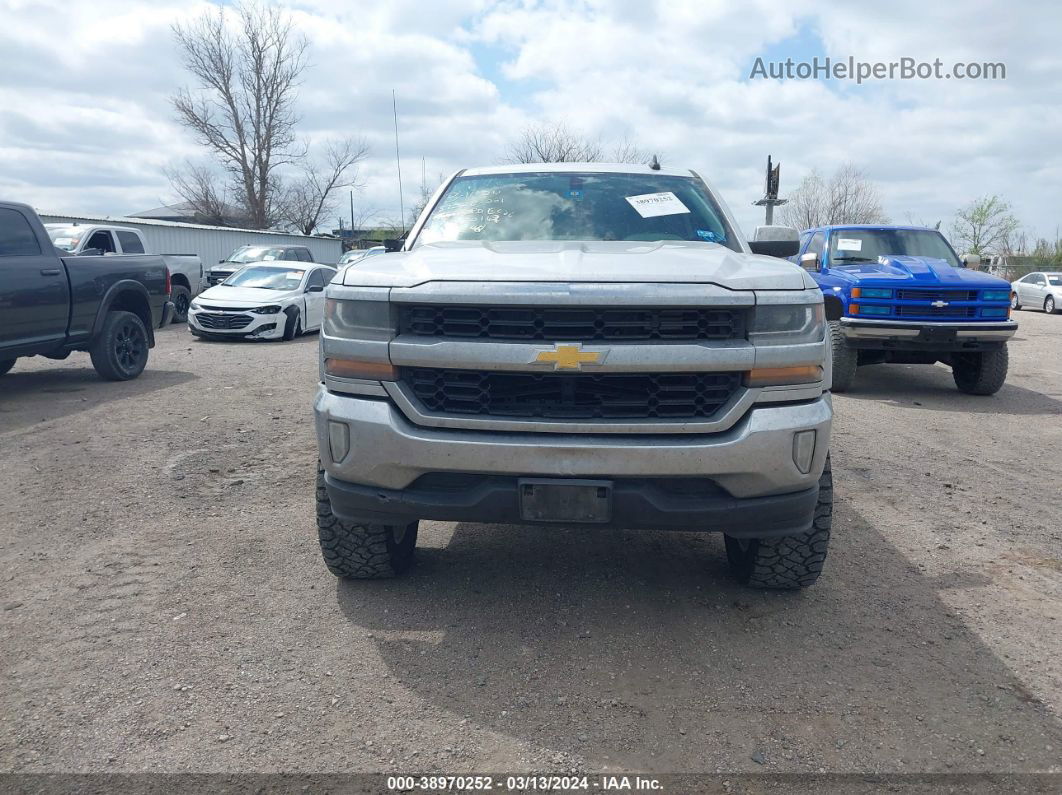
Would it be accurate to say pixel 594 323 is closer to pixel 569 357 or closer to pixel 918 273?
pixel 569 357

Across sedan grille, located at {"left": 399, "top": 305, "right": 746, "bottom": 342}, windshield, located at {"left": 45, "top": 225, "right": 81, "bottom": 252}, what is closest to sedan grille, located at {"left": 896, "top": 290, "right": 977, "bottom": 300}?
sedan grille, located at {"left": 399, "top": 305, "right": 746, "bottom": 342}

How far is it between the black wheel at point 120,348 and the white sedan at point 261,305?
4.15m

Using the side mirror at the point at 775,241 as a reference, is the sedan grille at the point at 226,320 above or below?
below

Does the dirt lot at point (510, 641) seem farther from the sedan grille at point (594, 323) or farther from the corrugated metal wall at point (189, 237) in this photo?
the corrugated metal wall at point (189, 237)

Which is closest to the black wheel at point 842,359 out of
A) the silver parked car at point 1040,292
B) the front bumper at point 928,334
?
the front bumper at point 928,334

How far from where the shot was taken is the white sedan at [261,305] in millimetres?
13836

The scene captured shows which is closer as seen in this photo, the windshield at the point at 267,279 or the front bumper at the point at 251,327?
the front bumper at the point at 251,327

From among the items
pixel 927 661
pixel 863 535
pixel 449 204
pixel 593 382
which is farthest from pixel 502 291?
pixel 863 535

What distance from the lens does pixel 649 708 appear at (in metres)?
2.76

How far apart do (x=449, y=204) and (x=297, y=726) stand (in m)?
2.83

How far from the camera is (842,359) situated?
9.04 meters

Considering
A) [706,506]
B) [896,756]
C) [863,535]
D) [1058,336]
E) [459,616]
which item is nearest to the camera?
[896,756]

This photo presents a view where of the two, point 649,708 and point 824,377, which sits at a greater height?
point 824,377

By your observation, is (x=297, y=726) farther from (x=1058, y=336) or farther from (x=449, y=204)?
(x=1058, y=336)
